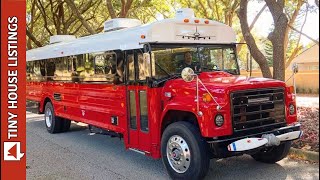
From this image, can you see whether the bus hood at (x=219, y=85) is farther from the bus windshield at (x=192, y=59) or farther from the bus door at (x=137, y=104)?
the bus door at (x=137, y=104)

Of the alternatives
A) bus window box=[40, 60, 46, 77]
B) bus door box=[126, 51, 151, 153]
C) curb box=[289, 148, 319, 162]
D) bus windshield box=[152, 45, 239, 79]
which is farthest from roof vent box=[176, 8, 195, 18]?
bus window box=[40, 60, 46, 77]

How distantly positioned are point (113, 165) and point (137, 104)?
128 centimetres

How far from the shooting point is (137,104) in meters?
7.17

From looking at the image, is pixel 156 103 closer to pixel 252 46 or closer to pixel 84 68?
pixel 84 68

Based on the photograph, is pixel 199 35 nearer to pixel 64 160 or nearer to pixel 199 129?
pixel 199 129

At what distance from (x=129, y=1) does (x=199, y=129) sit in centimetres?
1251

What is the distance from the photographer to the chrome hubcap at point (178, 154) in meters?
5.96

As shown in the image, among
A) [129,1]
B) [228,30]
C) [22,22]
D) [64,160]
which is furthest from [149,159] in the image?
[129,1]

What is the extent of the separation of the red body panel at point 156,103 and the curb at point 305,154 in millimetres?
944

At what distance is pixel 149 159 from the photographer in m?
7.80

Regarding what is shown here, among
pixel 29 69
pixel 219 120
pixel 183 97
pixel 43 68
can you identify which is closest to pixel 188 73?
pixel 183 97

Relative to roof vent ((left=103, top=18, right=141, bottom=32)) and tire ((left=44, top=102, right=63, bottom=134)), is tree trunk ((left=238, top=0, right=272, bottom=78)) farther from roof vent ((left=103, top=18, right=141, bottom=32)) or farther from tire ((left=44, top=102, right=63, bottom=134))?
tire ((left=44, top=102, right=63, bottom=134))

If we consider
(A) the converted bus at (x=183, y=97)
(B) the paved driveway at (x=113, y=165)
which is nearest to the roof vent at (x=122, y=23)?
(A) the converted bus at (x=183, y=97)

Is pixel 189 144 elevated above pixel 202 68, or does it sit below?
below
